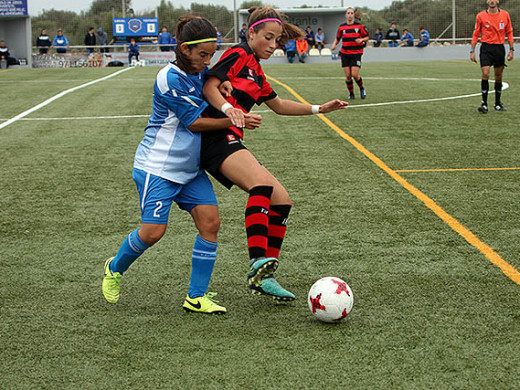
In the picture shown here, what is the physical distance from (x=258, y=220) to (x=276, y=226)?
0.29 meters

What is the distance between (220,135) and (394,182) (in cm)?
372

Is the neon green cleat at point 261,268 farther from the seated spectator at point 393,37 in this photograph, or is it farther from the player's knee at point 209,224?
the seated spectator at point 393,37

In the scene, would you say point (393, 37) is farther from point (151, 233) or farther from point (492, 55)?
point (151, 233)

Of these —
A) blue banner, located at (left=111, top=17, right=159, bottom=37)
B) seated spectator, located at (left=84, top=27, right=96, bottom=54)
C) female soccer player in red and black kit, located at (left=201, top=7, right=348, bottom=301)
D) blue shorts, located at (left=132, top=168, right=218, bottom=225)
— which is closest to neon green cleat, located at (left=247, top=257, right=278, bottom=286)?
female soccer player in red and black kit, located at (left=201, top=7, right=348, bottom=301)

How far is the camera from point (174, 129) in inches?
164

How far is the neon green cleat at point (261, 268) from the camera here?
402 centimetres

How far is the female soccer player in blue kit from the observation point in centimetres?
403

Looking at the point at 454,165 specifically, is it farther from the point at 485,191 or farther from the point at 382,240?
the point at 382,240

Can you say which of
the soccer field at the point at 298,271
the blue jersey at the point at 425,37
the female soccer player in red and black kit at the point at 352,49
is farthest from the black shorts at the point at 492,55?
the blue jersey at the point at 425,37

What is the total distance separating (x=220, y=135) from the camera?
169 inches

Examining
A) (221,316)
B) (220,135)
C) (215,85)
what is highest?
(215,85)

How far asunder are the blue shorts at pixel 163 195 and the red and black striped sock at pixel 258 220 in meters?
0.23

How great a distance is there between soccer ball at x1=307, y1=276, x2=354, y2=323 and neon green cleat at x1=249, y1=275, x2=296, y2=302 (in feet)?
0.70

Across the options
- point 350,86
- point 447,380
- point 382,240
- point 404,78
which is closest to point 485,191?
point 382,240
